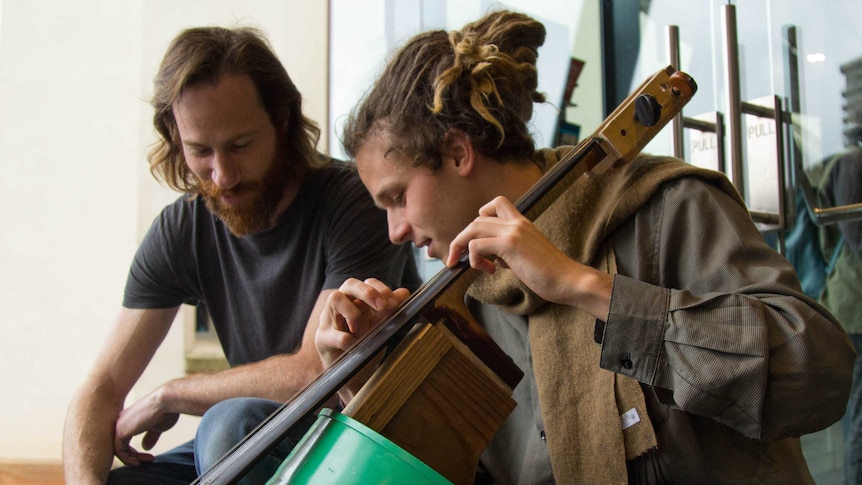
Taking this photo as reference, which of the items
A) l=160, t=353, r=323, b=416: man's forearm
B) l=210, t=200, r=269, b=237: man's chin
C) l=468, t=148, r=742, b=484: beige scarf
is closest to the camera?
l=468, t=148, r=742, b=484: beige scarf

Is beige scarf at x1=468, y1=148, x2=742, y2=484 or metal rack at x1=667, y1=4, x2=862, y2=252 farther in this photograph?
metal rack at x1=667, y1=4, x2=862, y2=252

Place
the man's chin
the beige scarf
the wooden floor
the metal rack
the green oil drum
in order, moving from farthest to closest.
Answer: the wooden floor, the metal rack, the man's chin, the beige scarf, the green oil drum

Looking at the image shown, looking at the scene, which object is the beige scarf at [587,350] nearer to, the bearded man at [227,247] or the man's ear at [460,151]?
the man's ear at [460,151]

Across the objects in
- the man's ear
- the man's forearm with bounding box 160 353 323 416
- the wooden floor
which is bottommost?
the wooden floor

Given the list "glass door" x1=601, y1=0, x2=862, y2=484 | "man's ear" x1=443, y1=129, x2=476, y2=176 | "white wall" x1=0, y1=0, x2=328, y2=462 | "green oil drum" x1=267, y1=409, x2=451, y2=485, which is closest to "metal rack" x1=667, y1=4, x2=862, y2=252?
"glass door" x1=601, y1=0, x2=862, y2=484

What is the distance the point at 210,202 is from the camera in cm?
166

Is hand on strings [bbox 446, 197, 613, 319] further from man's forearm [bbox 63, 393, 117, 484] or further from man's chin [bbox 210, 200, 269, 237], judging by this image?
man's forearm [bbox 63, 393, 117, 484]

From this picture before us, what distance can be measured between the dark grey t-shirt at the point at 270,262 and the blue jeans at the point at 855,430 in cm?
96

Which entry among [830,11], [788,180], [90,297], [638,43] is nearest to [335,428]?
[788,180]

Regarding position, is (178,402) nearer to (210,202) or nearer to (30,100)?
(210,202)

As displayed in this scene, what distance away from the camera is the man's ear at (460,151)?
1195 mm

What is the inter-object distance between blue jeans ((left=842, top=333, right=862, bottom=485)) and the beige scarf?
3.05ft

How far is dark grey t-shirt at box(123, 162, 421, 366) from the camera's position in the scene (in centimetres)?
158

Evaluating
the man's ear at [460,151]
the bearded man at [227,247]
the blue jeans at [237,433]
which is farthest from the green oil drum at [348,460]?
the bearded man at [227,247]
